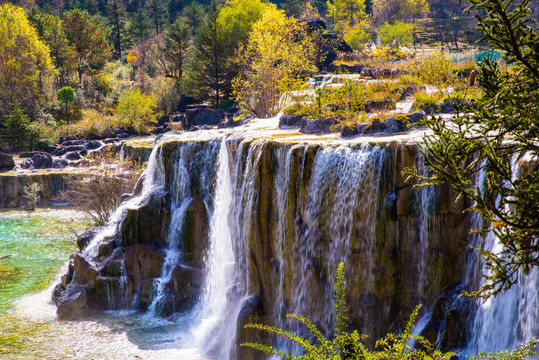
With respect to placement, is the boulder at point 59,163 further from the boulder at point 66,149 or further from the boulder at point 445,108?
the boulder at point 445,108

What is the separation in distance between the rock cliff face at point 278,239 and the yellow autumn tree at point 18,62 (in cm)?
2343

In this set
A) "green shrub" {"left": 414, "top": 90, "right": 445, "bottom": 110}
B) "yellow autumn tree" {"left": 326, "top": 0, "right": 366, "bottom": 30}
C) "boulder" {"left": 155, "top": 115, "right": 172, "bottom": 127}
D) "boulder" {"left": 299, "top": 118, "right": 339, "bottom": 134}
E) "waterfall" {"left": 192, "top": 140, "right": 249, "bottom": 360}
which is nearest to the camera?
"waterfall" {"left": 192, "top": 140, "right": 249, "bottom": 360}

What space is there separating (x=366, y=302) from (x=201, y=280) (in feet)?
19.3

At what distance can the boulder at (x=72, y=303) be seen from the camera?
465 inches

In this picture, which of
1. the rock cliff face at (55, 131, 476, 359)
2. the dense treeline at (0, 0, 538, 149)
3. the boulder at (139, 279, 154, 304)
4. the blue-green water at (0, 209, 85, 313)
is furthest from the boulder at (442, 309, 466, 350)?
the dense treeline at (0, 0, 538, 149)

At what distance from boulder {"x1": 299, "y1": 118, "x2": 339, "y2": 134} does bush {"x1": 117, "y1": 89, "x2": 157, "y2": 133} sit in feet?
72.9

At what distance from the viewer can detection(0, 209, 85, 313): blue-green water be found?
44.9ft

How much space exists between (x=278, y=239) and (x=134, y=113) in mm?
24887

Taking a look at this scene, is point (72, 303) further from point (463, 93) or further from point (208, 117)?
point (208, 117)

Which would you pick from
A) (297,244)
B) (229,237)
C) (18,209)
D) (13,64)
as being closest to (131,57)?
(13,64)

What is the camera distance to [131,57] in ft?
157

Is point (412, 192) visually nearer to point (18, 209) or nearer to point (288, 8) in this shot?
point (18, 209)

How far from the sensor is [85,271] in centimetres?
1236

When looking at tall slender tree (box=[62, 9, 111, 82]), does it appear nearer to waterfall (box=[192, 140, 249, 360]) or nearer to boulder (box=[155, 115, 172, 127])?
boulder (box=[155, 115, 172, 127])
